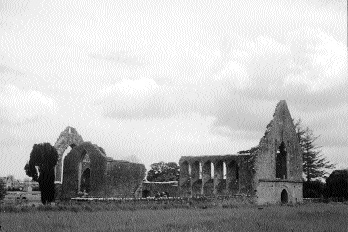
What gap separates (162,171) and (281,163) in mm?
26508

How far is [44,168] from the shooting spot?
28531 millimetres

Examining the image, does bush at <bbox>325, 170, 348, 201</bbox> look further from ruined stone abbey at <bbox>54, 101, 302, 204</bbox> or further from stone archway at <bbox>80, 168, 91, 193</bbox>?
stone archway at <bbox>80, 168, 91, 193</bbox>

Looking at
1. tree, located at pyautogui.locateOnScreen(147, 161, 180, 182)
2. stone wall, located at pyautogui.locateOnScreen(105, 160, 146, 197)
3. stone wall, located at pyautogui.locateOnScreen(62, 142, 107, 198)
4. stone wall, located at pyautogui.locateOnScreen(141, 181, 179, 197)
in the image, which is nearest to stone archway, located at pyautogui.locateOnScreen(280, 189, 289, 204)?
stone wall, located at pyautogui.locateOnScreen(141, 181, 179, 197)

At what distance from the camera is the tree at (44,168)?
28.3m

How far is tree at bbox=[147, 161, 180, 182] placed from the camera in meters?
59.0

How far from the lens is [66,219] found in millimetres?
15594

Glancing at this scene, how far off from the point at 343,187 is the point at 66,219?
2927 cm

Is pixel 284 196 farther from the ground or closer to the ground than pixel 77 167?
closer to the ground

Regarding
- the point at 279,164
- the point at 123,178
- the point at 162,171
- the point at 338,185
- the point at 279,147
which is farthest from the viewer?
the point at 162,171

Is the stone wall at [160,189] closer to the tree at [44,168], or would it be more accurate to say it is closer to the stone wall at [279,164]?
the stone wall at [279,164]

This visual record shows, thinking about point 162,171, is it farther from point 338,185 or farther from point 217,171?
point 338,185

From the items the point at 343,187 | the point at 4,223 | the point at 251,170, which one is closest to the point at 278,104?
the point at 251,170

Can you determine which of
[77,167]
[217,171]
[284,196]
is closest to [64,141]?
[77,167]

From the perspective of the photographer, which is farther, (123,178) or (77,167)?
(77,167)
